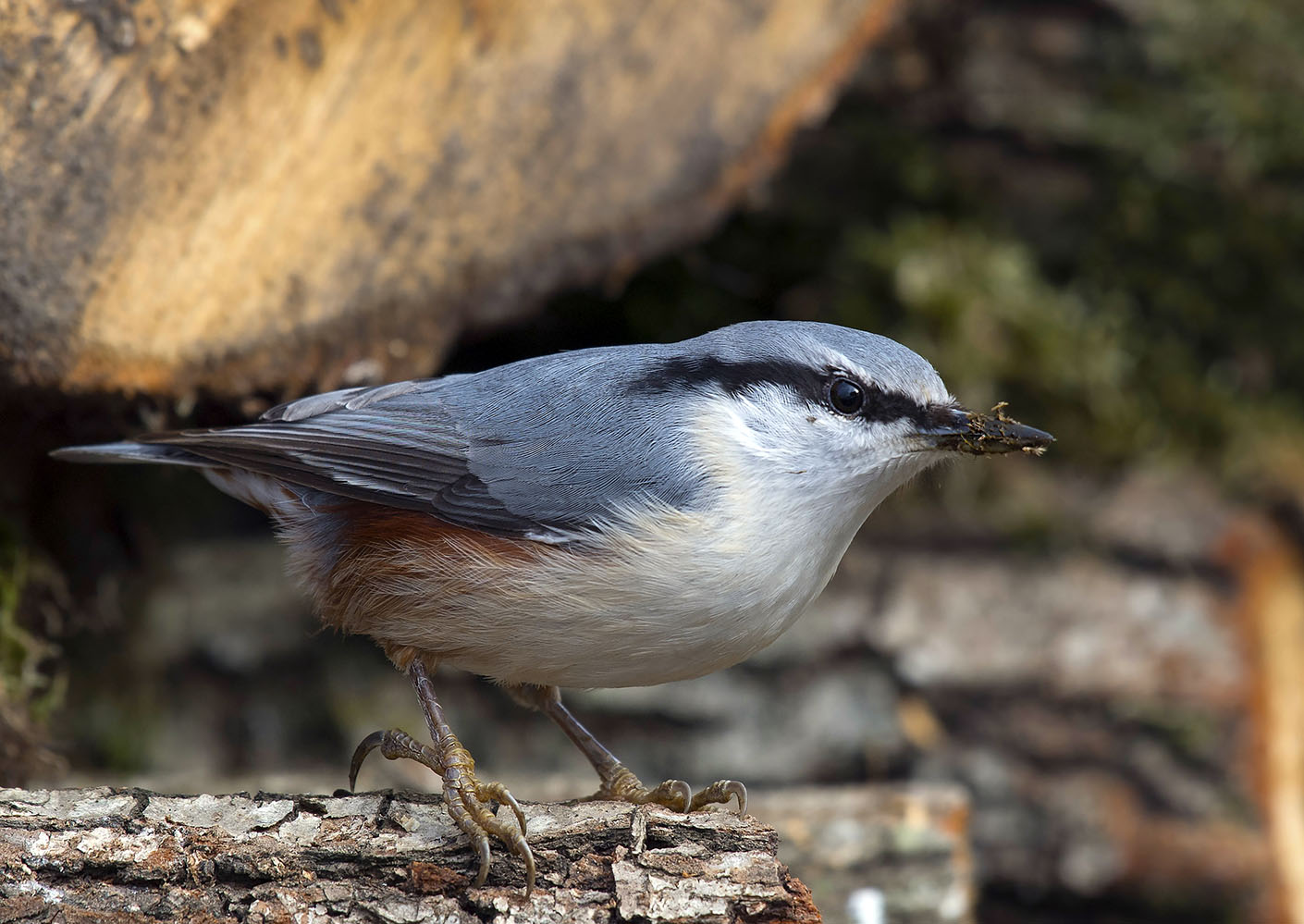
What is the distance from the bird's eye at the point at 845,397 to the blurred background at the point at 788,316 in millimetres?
968

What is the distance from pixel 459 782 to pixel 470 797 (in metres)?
0.08

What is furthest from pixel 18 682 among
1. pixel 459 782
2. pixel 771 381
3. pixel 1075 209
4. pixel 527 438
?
pixel 1075 209

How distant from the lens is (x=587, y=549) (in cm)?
207

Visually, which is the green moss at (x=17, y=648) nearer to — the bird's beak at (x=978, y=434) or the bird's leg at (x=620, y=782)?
the bird's leg at (x=620, y=782)

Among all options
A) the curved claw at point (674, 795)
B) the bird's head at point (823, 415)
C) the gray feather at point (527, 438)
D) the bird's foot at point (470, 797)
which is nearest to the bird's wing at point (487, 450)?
the gray feather at point (527, 438)

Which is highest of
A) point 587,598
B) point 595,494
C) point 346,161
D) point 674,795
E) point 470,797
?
point 346,161

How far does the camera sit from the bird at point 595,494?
204cm

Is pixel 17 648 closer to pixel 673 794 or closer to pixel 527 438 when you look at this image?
pixel 527 438

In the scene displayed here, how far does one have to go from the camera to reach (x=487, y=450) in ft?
7.31

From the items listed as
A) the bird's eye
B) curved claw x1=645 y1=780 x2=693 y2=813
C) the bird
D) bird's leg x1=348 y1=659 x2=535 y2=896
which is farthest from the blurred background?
the bird's eye

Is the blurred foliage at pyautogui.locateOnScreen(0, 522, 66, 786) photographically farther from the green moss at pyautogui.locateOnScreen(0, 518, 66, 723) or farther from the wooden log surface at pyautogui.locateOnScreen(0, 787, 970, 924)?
the wooden log surface at pyautogui.locateOnScreen(0, 787, 970, 924)

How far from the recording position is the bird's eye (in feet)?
7.21

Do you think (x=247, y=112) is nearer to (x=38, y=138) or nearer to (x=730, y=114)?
(x=38, y=138)

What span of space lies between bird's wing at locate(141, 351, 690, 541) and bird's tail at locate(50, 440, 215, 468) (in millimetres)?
22
